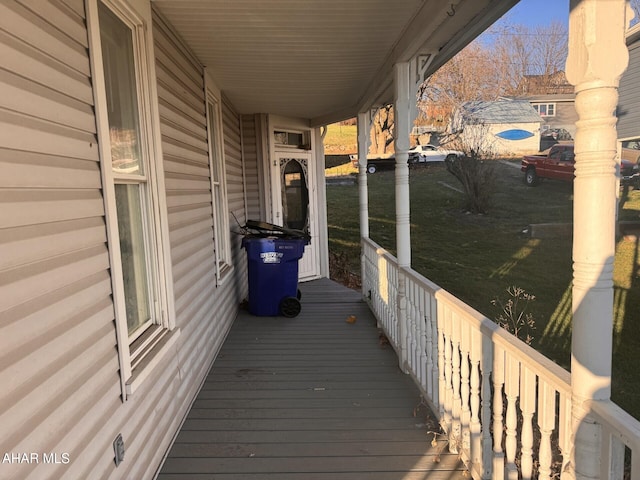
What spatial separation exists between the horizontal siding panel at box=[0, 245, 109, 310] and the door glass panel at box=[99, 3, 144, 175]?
1.73 ft

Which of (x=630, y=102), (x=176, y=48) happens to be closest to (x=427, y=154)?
(x=630, y=102)

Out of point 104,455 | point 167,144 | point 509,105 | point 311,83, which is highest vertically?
point 509,105

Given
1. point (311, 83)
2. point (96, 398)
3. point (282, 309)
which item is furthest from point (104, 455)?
point (311, 83)

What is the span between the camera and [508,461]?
1999 millimetres

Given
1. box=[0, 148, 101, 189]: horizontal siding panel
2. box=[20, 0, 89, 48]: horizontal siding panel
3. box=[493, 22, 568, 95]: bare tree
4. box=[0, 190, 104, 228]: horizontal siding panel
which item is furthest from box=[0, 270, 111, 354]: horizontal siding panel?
box=[493, 22, 568, 95]: bare tree

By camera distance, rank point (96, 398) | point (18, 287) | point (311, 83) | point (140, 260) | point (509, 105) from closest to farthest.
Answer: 1. point (18, 287)
2. point (96, 398)
3. point (140, 260)
4. point (311, 83)
5. point (509, 105)

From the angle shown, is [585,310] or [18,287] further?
[585,310]

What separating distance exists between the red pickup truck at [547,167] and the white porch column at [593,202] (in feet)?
49.7

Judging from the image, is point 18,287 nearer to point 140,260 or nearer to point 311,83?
point 140,260

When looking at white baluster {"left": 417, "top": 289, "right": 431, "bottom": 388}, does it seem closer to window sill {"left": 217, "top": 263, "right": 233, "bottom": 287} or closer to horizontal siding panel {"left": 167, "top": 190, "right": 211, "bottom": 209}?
horizontal siding panel {"left": 167, "top": 190, "right": 211, "bottom": 209}

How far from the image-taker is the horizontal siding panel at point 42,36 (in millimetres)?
1285

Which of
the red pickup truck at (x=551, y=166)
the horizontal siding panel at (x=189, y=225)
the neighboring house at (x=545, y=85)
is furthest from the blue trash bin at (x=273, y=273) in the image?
the red pickup truck at (x=551, y=166)

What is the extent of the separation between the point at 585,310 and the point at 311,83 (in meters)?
3.97

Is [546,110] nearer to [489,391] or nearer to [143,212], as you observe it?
[489,391]
